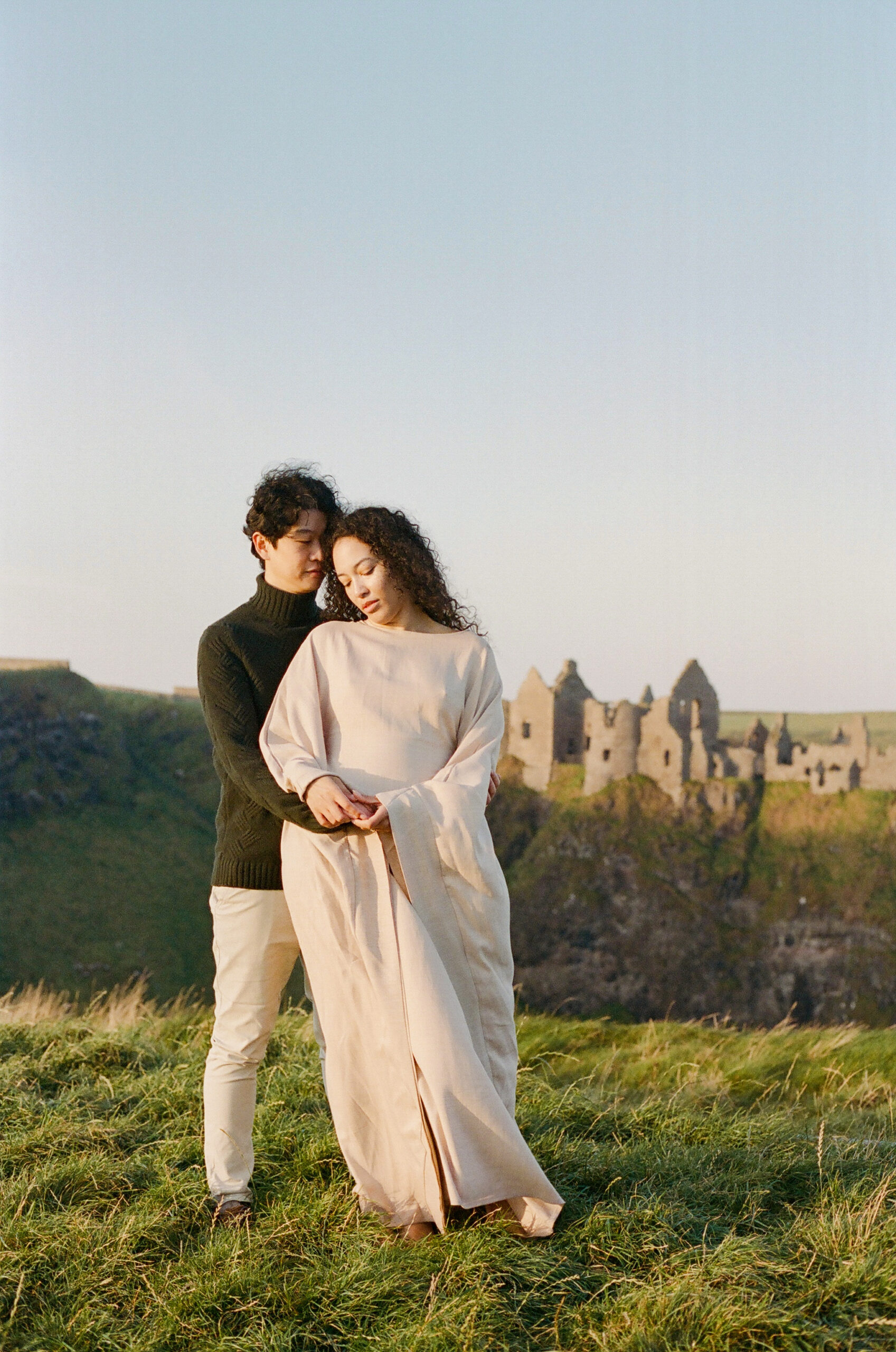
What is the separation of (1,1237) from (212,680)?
1.91 meters

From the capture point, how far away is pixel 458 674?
12.8 feet

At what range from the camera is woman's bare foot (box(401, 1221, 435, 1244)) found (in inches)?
143

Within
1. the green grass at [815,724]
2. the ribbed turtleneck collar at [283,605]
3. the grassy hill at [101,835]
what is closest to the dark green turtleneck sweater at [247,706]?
the ribbed turtleneck collar at [283,605]

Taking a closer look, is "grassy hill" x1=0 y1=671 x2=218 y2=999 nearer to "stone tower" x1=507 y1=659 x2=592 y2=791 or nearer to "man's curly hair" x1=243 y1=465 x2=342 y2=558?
"stone tower" x1=507 y1=659 x2=592 y2=791

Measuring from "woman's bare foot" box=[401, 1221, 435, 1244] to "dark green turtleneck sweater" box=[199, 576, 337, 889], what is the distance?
46.2 inches

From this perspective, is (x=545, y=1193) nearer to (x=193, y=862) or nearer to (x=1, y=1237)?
(x=1, y=1237)

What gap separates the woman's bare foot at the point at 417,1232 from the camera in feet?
11.9

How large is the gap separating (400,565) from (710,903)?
168 ft

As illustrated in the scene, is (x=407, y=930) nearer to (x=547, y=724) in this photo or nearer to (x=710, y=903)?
(x=710, y=903)

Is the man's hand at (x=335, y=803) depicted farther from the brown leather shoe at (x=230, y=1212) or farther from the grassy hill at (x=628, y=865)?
the grassy hill at (x=628, y=865)

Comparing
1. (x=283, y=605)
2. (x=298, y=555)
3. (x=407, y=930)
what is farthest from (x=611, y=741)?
(x=407, y=930)

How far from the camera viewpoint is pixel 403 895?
3.70 m

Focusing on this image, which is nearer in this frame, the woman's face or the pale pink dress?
the pale pink dress

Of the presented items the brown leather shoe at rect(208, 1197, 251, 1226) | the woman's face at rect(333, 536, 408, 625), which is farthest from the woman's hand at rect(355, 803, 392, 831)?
the brown leather shoe at rect(208, 1197, 251, 1226)
